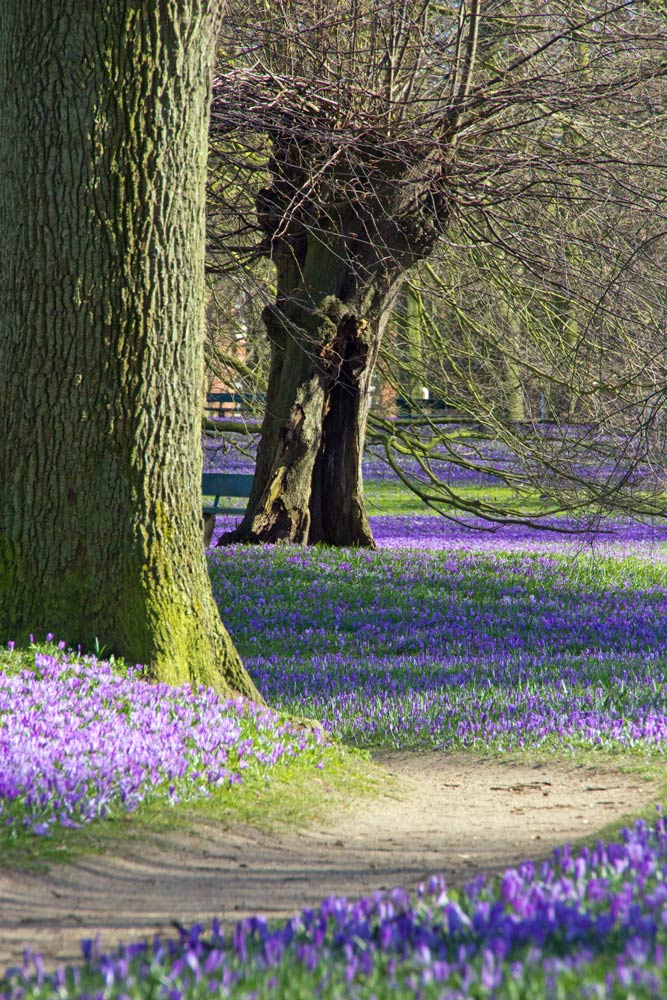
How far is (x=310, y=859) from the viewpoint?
4.39m

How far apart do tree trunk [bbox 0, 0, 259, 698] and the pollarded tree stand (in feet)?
14.4

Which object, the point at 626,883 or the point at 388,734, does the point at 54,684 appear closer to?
the point at 388,734

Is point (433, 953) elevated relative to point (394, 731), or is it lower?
elevated

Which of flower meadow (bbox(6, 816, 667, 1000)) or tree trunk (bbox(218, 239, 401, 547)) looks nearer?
flower meadow (bbox(6, 816, 667, 1000))

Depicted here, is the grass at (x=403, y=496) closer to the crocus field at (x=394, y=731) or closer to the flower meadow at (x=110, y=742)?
the crocus field at (x=394, y=731)

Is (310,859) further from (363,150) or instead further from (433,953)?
(363,150)

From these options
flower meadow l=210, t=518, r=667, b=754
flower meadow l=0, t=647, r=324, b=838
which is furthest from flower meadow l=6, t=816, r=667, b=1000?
flower meadow l=210, t=518, r=667, b=754

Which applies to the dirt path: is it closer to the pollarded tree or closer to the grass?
the pollarded tree

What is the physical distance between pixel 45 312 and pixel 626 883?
14.8 feet

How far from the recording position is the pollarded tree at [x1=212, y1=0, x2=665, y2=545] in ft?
35.6

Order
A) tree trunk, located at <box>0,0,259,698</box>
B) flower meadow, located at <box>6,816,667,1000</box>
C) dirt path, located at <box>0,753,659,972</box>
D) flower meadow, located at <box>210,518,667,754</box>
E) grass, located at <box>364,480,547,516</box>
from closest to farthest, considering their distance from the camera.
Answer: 1. flower meadow, located at <box>6,816,667,1000</box>
2. dirt path, located at <box>0,753,659,972</box>
3. tree trunk, located at <box>0,0,259,698</box>
4. flower meadow, located at <box>210,518,667,754</box>
5. grass, located at <box>364,480,547,516</box>

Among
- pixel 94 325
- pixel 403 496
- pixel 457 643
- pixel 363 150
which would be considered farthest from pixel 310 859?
pixel 403 496

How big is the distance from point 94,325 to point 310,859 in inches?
124

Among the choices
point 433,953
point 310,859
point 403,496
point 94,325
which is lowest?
point 310,859
